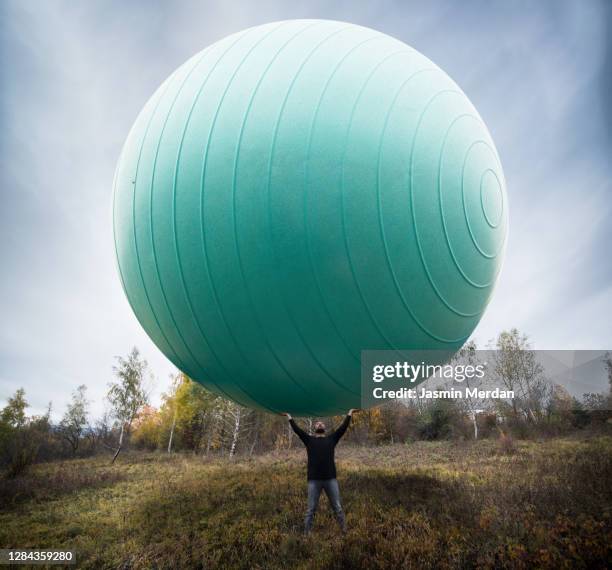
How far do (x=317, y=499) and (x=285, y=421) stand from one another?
20013 millimetres

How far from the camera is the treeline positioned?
1619 centimetres

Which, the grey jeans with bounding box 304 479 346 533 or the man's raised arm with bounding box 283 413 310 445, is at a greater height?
the man's raised arm with bounding box 283 413 310 445

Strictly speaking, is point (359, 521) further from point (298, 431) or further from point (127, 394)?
point (127, 394)

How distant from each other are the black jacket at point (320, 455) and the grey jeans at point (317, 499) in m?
0.06

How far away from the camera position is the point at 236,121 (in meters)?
2.94

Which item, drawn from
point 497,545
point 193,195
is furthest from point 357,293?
point 497,545

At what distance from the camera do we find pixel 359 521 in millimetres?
4117

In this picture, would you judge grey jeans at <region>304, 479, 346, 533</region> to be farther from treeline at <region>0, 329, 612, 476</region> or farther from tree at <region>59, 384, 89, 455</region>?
tree at <region>59, 384, 89, 455</region>

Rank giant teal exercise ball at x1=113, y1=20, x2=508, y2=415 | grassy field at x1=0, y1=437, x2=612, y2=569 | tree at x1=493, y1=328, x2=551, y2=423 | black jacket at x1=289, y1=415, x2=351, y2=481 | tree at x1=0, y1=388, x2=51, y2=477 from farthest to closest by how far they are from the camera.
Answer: tree at x1=493, y1=328, x2=551, y2=423, tree at x1=0, y1=388, x2=51, y2=477, black jacket at x1=289, y1=415, x2=351, y2=481, grassy field at x1=0, y1=437, x2=612, y2=569, giant teal exercise ball at x1=113, y1=20, x2=508, y2=415

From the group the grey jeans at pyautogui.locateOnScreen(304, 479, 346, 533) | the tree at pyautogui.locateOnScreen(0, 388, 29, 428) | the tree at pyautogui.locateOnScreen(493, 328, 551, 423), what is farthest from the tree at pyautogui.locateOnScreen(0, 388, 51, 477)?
the tree at pyautogui.locateOnScreen(493, 328, 551, 423)

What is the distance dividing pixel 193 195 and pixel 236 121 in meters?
0.65

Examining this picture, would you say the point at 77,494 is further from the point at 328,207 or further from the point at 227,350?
the point at 328,207

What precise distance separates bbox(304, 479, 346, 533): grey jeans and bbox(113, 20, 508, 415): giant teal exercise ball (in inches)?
45.1

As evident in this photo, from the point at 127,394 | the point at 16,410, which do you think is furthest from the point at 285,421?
the point at 16,410
